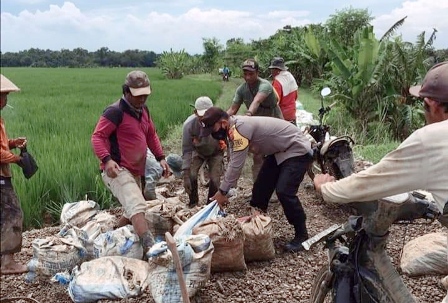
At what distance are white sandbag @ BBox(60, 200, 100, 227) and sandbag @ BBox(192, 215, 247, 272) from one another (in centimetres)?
126

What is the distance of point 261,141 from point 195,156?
5.19 ft

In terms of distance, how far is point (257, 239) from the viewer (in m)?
3.89

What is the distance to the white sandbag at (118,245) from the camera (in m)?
3.75

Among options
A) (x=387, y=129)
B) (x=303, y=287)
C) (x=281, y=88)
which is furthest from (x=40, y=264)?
(x=387, y=129)

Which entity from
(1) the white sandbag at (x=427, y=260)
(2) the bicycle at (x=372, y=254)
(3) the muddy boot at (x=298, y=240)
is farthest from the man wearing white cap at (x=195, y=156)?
(2) the bicycle at (x=372, y=254)

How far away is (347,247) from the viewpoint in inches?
102

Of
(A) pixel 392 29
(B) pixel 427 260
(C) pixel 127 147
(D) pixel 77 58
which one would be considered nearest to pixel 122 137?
(C) pixel 127 147

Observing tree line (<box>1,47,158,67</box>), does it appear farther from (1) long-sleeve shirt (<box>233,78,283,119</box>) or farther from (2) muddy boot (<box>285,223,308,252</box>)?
(2) muddy boot (<box>285,223,308,252</box>)

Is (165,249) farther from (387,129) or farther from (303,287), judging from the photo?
(387,129)

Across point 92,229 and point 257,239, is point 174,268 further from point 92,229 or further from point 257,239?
point 92,229

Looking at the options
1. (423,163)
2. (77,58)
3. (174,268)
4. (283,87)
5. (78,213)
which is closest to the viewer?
(423,163)

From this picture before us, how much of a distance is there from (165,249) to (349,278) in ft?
3.95

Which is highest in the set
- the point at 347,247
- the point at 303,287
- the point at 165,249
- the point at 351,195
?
the point at 351,195

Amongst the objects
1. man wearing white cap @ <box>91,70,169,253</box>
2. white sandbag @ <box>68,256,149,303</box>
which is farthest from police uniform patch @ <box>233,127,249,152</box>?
white sandbag @ <box>68,256,149,303</box>
